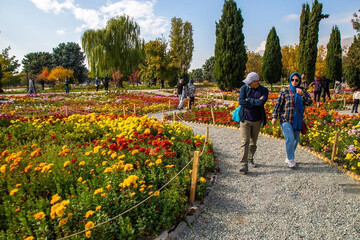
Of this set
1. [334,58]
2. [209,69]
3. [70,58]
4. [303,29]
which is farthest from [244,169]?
[209,69]

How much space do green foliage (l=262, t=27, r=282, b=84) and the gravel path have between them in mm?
24780

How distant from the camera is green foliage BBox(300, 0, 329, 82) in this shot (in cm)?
2428

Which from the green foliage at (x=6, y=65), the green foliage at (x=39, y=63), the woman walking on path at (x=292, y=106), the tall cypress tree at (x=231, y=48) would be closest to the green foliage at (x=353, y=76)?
the tall cypress tree at (x=231, y=48)

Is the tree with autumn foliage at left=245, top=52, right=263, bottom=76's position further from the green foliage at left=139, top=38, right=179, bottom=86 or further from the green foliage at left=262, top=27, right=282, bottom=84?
the green foliage at left=139, top=38, right=179, bottom=86

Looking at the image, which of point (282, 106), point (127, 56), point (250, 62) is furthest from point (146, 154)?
point (250, 62)

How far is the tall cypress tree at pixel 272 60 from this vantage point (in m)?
28.0

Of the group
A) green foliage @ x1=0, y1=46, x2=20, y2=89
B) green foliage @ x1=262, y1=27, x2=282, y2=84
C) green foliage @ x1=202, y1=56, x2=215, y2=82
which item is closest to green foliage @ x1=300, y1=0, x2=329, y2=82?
green foliage @ x1=262, y1=27, x2=282, y2=84

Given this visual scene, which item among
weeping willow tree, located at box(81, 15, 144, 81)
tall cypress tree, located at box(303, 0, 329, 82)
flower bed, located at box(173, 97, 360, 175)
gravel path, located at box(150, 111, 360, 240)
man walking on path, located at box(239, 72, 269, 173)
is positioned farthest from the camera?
weeping willow tree, located at box(81, 15, 144, 81)

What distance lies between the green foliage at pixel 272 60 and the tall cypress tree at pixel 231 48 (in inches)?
235

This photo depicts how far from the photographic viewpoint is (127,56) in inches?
1332

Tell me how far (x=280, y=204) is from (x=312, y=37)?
26.0 meters

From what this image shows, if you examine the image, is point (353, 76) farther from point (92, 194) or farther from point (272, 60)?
point (92, 194)

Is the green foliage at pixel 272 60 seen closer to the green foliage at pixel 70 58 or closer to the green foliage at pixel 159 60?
the green foliage at pixel 159 60

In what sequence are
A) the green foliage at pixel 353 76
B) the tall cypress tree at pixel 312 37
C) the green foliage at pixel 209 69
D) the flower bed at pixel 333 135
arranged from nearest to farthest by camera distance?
the flower bed at pixel 333 135
the green foliage at pixel 353 76
the tall cypress tree at pixel 312 37
the green foliage at pixel 209 69
